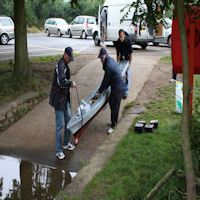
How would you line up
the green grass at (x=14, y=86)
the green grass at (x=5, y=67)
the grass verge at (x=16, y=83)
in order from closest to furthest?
1. the green grass at (x=14, y=86)
2. the grass verge at (x=16, y=83)
3. the green grass at (x=5, y=67)

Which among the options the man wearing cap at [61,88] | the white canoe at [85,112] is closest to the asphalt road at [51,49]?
the white canoe at [85,112]

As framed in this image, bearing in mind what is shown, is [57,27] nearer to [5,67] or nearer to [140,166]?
[5,67]

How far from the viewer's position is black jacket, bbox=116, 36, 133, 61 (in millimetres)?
8977

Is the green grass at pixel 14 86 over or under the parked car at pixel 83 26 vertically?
under

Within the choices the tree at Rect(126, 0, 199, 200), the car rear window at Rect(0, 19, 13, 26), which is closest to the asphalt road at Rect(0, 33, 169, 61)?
the car rear window at Rect(0, 19, 13, 26)

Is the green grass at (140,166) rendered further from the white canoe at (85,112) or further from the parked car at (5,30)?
the parked car at (5,30)

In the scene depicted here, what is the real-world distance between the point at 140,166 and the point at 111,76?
244 cm

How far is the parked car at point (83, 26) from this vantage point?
2667cm

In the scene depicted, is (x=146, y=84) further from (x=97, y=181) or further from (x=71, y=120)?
(x=97, y=181)

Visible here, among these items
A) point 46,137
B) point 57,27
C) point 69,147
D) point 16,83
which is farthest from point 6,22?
point 69,147

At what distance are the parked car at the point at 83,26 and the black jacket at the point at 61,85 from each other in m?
21.1

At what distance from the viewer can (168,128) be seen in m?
6.70

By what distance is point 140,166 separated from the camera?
522 cm

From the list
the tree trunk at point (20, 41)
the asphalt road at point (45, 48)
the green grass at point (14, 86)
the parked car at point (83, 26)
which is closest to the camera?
the green grass at point (14, 86)
